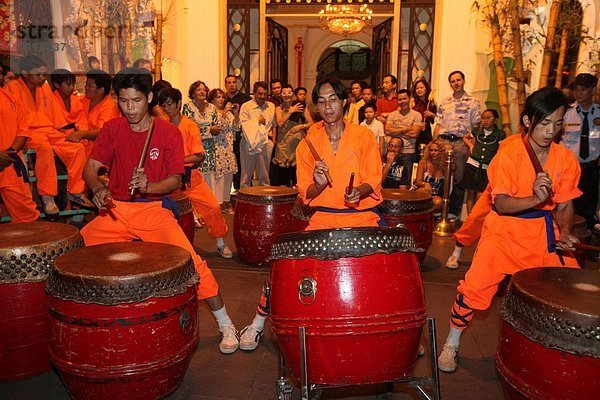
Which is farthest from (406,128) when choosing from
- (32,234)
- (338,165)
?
(32,234)

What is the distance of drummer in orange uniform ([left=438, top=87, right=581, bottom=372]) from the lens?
103 inches

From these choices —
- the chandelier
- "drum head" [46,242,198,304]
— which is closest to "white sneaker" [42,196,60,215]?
"drum head" [46,242,198,304]

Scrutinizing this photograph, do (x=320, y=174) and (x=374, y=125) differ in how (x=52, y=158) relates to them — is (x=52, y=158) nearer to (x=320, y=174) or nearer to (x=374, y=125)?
(x=374, y=125)

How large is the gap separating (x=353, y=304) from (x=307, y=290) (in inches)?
7.0

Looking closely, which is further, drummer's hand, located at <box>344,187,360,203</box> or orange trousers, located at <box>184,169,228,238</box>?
orange trousers, located at <box>184,169,228,238</box>

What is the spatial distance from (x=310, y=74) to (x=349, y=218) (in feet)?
48.5

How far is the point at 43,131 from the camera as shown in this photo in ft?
18.9

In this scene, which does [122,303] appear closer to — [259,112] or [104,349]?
[104,349]

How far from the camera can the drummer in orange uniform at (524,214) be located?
262 centimetres

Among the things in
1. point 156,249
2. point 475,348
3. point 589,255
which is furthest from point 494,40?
point 156,249

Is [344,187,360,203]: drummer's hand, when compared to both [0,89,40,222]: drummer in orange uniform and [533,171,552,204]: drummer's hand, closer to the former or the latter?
[533,171,552,204]: drummer's hand

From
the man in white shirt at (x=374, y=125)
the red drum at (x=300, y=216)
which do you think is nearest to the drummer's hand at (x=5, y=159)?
the red drum at (x=300, y=216)

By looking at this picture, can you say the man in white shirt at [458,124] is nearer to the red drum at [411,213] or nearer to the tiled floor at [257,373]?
the red drum at [411,213]

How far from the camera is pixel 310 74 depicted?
17156 mm
